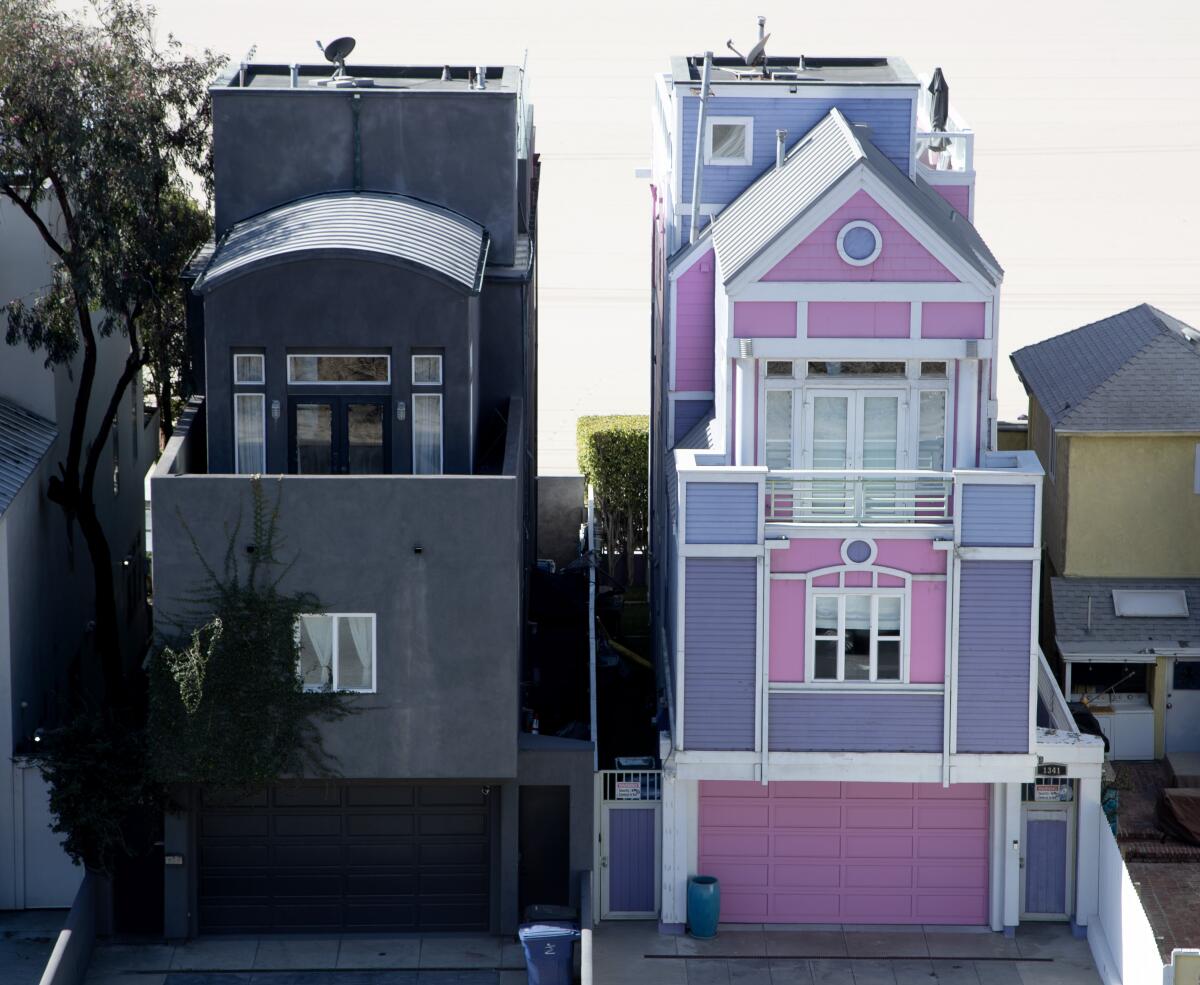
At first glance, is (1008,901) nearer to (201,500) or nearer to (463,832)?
(463,832)

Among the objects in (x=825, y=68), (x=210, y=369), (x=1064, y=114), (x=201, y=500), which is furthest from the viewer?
(x=1064, y=114)

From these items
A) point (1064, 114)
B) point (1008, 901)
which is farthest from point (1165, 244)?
point (1008, 901)

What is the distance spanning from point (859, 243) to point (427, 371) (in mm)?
5952

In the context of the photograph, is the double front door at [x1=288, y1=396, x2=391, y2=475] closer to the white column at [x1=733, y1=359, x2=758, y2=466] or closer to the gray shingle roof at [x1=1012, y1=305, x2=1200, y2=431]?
the white column at [x1=733, y1=359, x2=758, y2=466]

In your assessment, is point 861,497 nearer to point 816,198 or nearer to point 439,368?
point 816,198

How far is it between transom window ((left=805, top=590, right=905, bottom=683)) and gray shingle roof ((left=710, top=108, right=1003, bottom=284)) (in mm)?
4343

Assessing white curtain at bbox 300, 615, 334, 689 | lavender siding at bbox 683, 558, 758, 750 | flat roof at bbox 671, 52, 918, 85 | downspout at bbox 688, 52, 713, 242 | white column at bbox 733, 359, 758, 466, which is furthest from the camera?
flat roof at bbox 671, 52, 918, 85

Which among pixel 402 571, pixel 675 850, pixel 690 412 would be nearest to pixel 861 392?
pixel 690 412

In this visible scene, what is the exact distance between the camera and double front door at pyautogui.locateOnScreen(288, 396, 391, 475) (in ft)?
83.8

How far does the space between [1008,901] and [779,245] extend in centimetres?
926

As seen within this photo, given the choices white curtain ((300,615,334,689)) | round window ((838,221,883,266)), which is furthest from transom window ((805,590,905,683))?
white curtain ((300,615,334,689))

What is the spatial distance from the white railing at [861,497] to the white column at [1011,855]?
158 inches

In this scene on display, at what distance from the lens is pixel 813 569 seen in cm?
2436

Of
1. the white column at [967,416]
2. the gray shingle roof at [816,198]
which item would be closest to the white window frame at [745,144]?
the gray shingle roof at [816,198]
